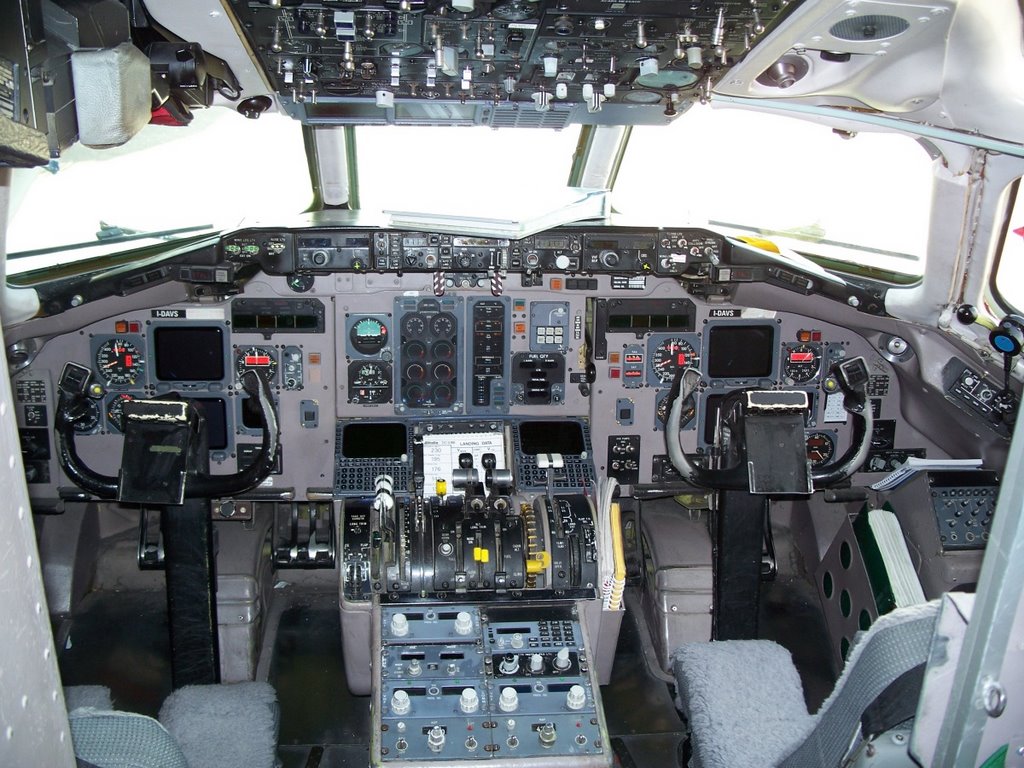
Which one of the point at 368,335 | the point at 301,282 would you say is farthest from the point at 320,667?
the point at 301,282

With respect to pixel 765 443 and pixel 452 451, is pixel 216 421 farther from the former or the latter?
pixel 765 443

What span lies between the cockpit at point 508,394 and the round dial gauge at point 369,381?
2 cm

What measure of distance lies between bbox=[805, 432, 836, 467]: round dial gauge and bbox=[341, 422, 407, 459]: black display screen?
212 centimetres

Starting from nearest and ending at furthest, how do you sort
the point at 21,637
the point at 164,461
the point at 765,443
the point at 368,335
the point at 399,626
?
the point at 21,637
the point at 399,626
the point at 164,461
the point at 765,443
the point at 368,335

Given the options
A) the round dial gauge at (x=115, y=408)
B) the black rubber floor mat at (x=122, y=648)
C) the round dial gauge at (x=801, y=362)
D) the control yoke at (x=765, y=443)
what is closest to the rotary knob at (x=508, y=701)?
the control yoke at (x=765, y=443)

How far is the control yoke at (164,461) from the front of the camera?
3676mm

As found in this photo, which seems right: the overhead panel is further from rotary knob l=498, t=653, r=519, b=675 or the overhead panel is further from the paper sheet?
rotary knob l=498, t=653, r=519, b=675

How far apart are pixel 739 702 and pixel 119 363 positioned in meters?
3.24

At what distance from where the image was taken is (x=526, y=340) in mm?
4516

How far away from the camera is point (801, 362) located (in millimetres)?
4555

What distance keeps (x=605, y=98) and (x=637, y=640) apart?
9.30 feet

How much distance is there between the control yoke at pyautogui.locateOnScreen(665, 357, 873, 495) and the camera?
3.86m

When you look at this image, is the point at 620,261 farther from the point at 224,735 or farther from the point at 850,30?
the point at 224,735

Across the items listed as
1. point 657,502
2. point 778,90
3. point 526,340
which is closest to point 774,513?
point 657,502
